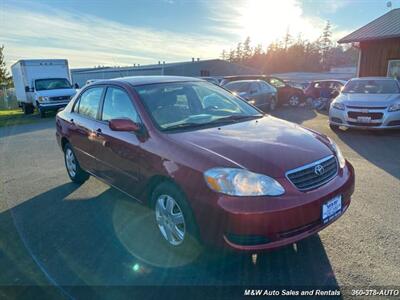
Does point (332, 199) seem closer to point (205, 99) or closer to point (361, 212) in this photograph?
point (361, 212)

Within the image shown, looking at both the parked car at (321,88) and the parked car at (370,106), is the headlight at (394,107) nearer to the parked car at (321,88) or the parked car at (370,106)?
the parked car at (370,106)

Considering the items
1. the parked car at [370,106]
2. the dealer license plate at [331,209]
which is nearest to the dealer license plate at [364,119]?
the parked car at [370,106]

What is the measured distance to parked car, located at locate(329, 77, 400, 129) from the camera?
797 centimetres

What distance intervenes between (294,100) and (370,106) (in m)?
8.66

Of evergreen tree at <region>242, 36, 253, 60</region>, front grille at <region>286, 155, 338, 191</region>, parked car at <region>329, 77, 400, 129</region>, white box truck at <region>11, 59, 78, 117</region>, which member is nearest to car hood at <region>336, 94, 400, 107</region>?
parked car at <region>329, 77, 400, 129</region>

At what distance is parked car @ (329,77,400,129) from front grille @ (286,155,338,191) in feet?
20.2

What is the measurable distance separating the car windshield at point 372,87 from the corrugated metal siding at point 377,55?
580 centimetres

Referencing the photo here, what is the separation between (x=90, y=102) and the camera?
4.49 m

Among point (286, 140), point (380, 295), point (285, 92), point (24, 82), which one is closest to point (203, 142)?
point (286, 140)

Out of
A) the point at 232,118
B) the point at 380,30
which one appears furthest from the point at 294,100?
the point at 232,118

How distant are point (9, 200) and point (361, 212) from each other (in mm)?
4923

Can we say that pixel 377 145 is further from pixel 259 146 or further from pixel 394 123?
pixel 259 146

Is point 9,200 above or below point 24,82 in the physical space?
below

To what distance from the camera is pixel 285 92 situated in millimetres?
16266
